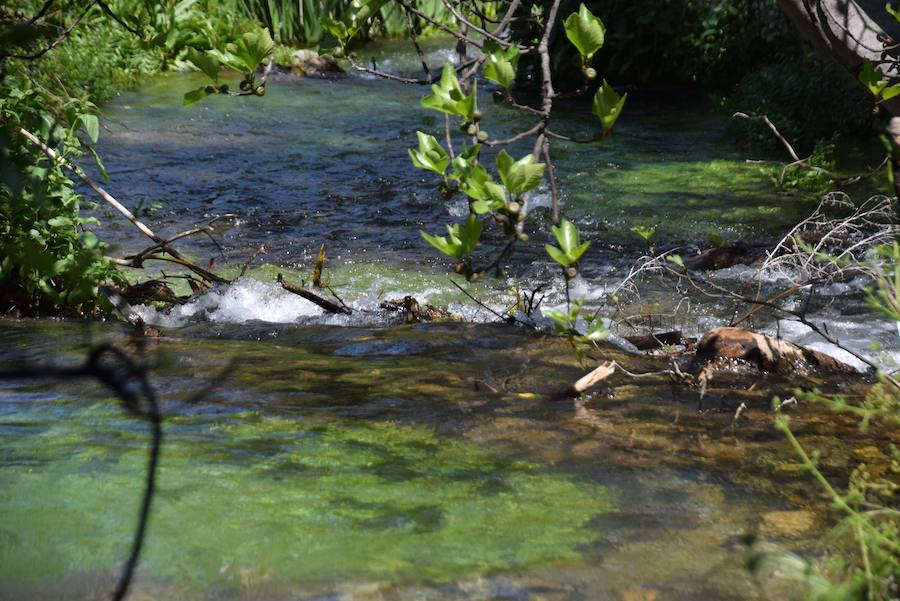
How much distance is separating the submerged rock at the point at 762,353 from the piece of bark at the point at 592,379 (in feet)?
2.06

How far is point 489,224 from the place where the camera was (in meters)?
7.43

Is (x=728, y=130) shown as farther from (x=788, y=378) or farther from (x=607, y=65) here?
(x=788, y=378)

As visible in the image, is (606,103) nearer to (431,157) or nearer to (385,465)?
(431,157)

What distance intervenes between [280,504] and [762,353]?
7.57ft

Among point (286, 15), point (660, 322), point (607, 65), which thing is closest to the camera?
point (660, 322)

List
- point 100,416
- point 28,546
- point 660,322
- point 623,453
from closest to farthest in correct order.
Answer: point 28,546
point 623,453
point 100,416
point 660,322

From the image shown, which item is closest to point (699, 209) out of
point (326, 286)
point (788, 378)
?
point (326, 286)

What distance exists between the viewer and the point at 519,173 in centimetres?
201

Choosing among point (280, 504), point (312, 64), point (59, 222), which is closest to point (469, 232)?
point (280, 504)

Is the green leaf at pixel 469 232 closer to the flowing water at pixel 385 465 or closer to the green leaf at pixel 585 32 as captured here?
the green leaf at pixel 585 32

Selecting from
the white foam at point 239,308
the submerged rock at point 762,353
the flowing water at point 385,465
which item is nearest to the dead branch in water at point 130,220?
the white foam at point 239,308

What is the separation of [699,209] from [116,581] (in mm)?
6182

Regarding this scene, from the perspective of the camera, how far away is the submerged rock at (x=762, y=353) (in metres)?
4.16

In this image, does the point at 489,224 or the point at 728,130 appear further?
the point at 728,130
